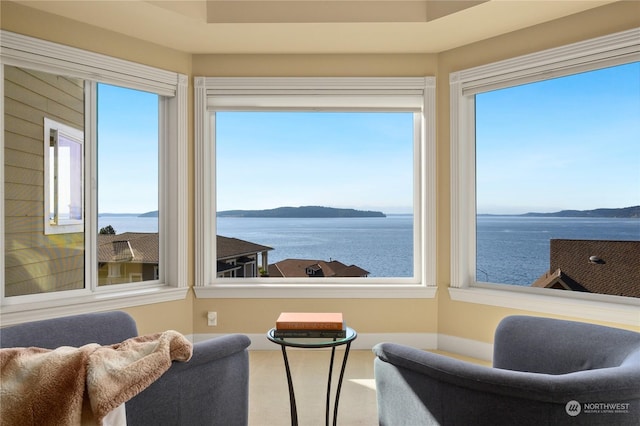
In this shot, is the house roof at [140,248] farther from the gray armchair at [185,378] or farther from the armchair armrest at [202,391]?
the armchair armrest at [202,391]

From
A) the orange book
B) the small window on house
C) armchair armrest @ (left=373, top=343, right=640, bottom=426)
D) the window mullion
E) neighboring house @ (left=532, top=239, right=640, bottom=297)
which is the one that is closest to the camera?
armchair armrest @ (left=373, top=343, right=640, bottom=426)

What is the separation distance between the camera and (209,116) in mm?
3867

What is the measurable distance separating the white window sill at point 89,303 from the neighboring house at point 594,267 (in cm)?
292

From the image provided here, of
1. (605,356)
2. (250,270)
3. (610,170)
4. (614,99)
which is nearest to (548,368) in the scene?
(605,356)

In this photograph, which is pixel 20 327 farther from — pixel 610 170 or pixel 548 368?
pixel 610 170

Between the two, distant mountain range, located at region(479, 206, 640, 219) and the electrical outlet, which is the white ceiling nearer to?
distant mountain range, located at region(479, 206, 640, 219)

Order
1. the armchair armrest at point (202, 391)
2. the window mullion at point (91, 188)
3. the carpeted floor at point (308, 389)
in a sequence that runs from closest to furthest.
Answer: the armchair armrest at point (202, 391) < the carpeted floor at point (308, 389) < the window mullion at point (91, 188)

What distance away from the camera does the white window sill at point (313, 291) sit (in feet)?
12.3

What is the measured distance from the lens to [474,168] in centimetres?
367

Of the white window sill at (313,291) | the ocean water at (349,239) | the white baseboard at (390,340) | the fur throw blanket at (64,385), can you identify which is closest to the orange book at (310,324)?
the fur throw blanket at (64,385)

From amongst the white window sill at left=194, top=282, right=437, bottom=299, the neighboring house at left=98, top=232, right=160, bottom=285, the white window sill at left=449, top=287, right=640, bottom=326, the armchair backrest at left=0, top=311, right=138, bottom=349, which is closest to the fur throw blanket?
the armchair backrest at left=0, top=311, right=138, bottom=349

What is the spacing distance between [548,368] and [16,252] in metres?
3.18

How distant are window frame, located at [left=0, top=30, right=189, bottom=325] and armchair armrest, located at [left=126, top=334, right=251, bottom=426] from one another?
1.85 metres

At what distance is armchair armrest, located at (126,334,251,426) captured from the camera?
1576 millimetres
